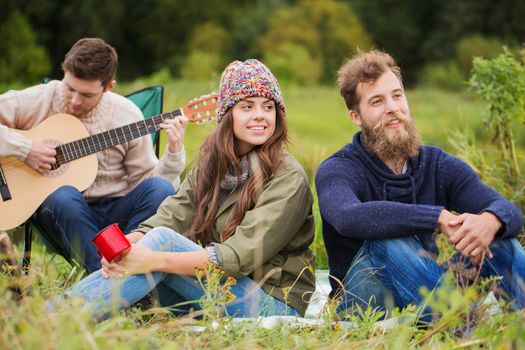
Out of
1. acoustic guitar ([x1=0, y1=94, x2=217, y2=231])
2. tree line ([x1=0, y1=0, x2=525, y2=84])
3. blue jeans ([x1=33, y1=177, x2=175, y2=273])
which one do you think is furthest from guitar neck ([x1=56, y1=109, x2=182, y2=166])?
tree line ([x1=0, y1=0, x2=525, y2=84])

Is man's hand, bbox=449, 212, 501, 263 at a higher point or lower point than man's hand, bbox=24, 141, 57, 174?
lower

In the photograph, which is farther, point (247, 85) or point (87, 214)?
point (87, 214)

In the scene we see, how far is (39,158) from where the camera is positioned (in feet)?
13.1

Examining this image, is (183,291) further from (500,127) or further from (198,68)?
(198,68)

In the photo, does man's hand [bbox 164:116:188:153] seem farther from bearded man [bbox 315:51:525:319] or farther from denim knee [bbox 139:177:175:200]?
bearded man [bbox 315:51:525:319]

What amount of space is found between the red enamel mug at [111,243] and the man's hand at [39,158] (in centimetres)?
130

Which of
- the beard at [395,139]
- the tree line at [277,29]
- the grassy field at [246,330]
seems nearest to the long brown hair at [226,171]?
the beard at [395,139]

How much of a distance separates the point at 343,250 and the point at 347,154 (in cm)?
41

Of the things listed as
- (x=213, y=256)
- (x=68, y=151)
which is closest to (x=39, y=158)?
(x=68, y=151)

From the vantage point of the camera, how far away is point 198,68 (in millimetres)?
24312

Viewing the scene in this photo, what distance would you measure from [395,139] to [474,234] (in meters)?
0.56

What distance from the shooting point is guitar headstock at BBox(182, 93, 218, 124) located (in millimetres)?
4102

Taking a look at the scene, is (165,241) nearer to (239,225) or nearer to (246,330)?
(239,225)

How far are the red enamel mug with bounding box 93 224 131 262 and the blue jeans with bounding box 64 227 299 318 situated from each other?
0.31 feet
